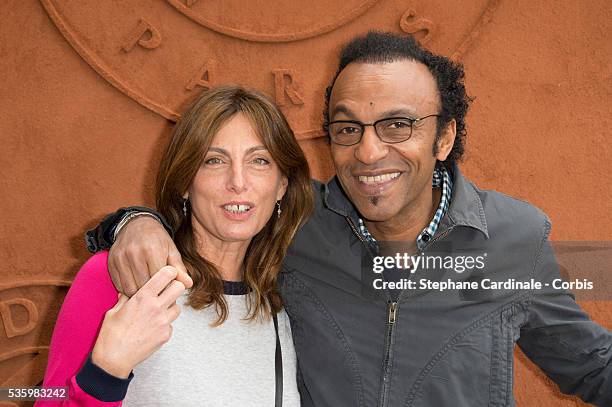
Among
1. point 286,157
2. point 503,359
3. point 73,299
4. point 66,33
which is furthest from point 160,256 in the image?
point 66,33

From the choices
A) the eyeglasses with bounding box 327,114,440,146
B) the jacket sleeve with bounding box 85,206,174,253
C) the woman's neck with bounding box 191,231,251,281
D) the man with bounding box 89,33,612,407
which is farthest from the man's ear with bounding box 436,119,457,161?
the jacket sleeve with bounding box 85,206,174,253

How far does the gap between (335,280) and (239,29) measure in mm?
1182

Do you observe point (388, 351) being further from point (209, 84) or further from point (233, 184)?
point (209, 84)

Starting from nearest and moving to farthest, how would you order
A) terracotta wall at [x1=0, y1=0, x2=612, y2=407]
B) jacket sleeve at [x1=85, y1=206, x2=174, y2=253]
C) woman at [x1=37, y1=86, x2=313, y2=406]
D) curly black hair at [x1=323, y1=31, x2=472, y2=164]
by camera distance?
woman at [x1=37, y1=86, x2=313, y2=406], jacket sleeve at [x1=85, y1=206, x2=174, y2=253], curly black hair at [x1=323, y1=31, x2=472, y2=164], terracotta wall at [x1=0, y1=0, x2=612, y2=407]

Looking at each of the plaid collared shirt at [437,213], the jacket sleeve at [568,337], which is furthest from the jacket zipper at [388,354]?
the jacket sleeve at [568,337]

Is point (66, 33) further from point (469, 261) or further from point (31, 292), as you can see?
point (469, 261)

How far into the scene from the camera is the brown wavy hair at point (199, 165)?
59.2 inches

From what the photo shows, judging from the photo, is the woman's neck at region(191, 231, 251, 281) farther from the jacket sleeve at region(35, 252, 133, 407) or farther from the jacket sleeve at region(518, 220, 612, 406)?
the jacket sleeve at region(518, 220, 612, 406)

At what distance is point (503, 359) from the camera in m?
1.55

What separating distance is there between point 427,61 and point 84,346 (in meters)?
1.11

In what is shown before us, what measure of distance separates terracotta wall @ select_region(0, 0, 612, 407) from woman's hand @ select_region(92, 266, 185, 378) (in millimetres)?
1362

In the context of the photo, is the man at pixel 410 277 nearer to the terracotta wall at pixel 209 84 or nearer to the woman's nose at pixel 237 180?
the woman's nose at pixel 237 180

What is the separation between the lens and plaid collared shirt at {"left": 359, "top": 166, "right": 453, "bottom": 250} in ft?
5.35

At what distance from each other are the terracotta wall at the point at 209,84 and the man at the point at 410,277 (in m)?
0.68
